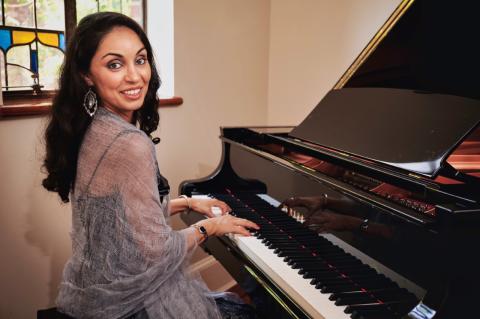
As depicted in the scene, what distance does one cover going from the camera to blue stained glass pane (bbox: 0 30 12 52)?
2348 mm

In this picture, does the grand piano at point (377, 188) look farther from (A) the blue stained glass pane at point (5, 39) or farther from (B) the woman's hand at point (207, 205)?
(A) the blue stained glass pane at point (5, 39)

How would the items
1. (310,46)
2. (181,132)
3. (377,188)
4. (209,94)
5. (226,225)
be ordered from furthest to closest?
(310,46)
(209,94)
(181,132)
(226,225)
(377,188)

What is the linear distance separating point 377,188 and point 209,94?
1886 mm

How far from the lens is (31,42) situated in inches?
97.9

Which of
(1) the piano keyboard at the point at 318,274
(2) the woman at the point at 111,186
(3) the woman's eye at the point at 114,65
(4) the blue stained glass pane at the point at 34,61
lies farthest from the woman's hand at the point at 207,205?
(4) the blue stained glass pane at the point at 34,61

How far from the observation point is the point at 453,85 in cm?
169

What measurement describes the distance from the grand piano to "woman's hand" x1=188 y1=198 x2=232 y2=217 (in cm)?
6

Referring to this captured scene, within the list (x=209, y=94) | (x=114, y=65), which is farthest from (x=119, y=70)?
(x=209, y=94)

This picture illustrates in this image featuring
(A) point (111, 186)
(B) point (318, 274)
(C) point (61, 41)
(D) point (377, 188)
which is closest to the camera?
(A) point (111, 186)

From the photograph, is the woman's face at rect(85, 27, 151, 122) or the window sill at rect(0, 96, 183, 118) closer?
the woman's face at rect(85, 27, 151, 122)

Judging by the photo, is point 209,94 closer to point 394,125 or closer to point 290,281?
point 394,125

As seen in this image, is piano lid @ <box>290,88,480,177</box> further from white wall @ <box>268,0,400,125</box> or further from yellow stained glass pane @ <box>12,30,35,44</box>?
yellow stained glass pane @ <box>12,30,35,44</box>

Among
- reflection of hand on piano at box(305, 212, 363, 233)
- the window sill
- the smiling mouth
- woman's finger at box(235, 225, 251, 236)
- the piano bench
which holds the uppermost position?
the smiling mouth

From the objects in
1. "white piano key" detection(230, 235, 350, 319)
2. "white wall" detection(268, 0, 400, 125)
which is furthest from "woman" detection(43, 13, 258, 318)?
"white wall" detection(268, 0, 400, 125)
